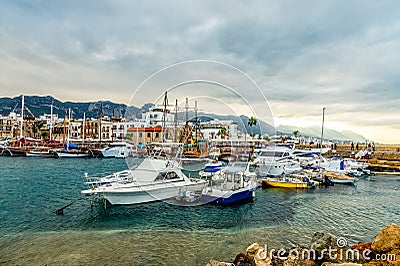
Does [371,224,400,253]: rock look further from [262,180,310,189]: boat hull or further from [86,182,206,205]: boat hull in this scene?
[262,180,310,189]: boat hull

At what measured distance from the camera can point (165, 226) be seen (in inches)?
475

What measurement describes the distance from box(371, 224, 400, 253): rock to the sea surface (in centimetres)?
415

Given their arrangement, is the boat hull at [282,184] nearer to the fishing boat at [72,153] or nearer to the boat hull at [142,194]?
the boat hull at [142,194]

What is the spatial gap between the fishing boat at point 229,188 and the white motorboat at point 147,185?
2.90 feet

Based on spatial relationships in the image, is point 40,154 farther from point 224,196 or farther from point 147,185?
point 224,196

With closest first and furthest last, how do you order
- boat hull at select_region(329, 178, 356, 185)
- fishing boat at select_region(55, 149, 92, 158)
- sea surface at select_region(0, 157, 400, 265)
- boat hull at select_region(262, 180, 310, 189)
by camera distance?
sea surface at select_region(0, 157, 400, 265)
boat hull at select_region(262, 180, 310, 189)
boat hull at select_region(329, 178, 356, 185)
fishing boat at select_region(55, 149, 92, 158)

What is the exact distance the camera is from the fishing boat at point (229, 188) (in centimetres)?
1573

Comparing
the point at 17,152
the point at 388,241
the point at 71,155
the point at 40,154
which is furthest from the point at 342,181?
the point at 17,152

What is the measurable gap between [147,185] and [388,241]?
37.8 ft

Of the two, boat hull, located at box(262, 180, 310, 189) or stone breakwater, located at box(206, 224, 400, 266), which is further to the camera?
boat hull, located at box(262, 180, 310, 189)

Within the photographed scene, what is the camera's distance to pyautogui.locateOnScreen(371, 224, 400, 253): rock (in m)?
5.73

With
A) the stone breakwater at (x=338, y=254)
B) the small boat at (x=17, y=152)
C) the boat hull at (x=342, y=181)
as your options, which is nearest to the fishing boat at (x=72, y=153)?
the small boat at (x=17, y=152)

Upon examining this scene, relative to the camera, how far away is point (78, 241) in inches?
397

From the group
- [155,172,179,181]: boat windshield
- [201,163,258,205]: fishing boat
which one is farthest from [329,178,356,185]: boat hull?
[155,172,179,181]: boat windshield
